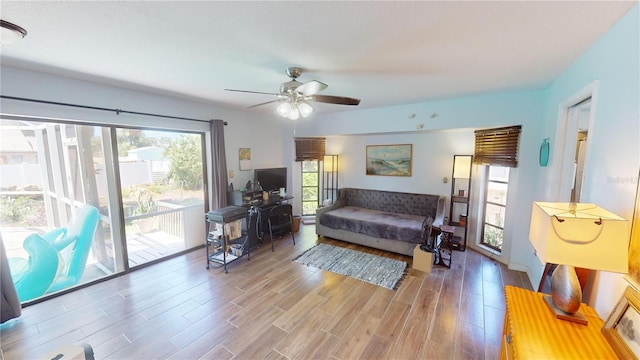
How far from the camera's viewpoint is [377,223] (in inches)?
158

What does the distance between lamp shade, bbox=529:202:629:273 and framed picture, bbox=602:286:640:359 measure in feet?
0.44

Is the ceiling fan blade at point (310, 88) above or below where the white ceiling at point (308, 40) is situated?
below

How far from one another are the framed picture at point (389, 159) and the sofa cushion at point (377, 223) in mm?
869

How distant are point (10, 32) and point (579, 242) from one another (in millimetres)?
3515

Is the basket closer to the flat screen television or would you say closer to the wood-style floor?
the wood-style floor

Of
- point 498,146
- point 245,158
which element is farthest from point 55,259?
point 498,146

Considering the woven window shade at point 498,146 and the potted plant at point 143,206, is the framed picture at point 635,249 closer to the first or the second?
the woven window shade at point 498,146

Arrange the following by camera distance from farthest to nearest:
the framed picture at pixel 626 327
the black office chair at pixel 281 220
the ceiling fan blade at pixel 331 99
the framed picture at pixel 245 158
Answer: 1. the framed picture at pixel 245 158
2. the black office chair at pixel 281 220
3. the ceiling fan blade at pixel 331 99
4. the framed picture at pixel 626 327

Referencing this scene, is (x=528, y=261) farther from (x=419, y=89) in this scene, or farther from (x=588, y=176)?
(x=419, y=89)

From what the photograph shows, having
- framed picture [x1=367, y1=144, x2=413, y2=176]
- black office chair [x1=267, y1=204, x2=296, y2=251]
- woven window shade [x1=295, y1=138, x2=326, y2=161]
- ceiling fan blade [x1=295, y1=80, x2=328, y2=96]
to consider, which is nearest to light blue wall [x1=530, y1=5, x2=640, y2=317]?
ceiling fan blade [x1=295, y1=80, x2=328, y2=96]

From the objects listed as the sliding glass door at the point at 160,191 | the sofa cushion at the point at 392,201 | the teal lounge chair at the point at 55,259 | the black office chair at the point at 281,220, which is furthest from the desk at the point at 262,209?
the teal lounge chair at the point at 55,259

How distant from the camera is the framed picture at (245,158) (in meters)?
4.53

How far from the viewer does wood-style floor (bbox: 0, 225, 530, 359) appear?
2.01 m

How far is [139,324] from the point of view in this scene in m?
2.29
